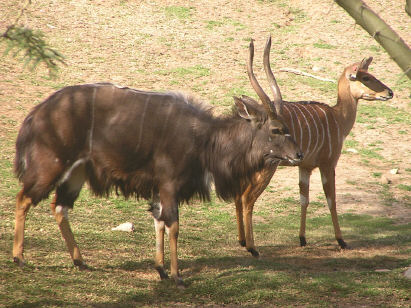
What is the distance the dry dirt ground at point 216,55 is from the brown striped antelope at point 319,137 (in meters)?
2.49

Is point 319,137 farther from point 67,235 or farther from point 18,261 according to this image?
point 18,261

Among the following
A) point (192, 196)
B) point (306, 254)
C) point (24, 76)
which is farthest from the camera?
point (24, 76)

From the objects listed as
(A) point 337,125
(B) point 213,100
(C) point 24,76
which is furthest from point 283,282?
(C) point 24,76

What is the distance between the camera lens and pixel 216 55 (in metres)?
17.2

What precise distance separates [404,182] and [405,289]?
19.7 feet

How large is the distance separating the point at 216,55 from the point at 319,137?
9.61 m

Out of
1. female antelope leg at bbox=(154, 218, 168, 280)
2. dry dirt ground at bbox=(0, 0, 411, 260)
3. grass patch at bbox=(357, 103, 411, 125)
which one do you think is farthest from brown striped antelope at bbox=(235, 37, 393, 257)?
grass patch at bbox=(357, 103, 411, 125)

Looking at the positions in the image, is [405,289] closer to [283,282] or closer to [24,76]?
[283,282]

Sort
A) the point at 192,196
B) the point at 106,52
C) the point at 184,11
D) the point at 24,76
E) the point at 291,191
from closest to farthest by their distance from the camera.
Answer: the point at 192,196 < the point at 291,191 < the point at 24,76 < the point at 106,52 < the point at 184,11

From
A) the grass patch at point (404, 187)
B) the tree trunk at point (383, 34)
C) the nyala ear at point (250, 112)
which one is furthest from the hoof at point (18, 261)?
the grass patch at point (404, 187)

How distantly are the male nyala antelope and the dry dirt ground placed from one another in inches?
186

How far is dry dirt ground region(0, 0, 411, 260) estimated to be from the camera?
12.5m

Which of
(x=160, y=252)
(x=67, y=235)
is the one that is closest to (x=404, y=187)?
(x=160, y=252)

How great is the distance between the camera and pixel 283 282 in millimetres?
5863
